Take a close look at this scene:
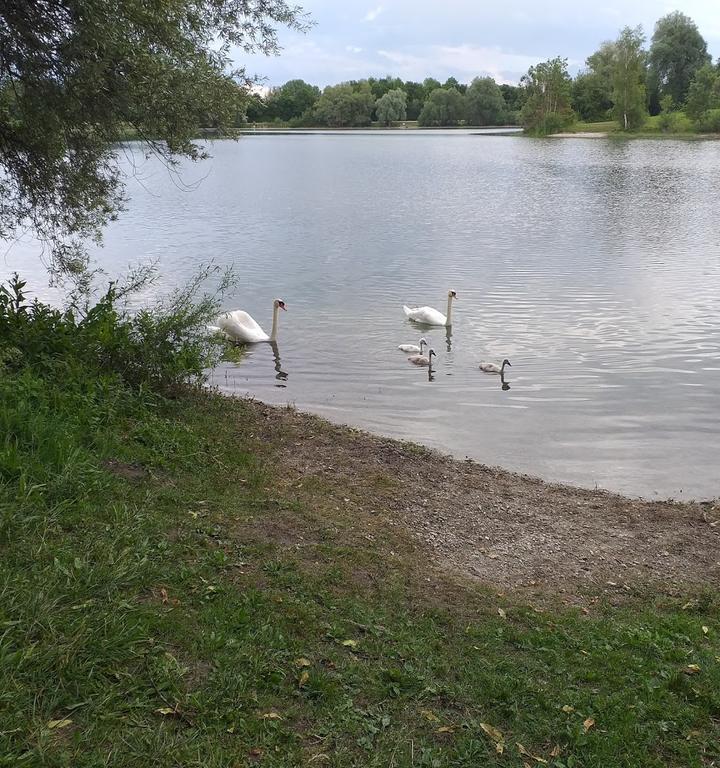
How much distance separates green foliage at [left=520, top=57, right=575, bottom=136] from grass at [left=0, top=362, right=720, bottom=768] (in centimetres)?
10122

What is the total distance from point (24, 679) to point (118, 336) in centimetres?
545

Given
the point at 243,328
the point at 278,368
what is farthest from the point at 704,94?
the point at 278,368

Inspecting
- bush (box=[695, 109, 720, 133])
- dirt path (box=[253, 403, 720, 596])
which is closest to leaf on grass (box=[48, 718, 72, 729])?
dirt path (box=[253, 403, 720, 596])

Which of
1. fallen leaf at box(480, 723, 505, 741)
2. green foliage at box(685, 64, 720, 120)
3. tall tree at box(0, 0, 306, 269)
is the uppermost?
green foliage at box(685, 64, 720, 120)

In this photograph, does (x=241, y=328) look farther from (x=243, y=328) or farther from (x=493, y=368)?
(x=493, y=368)

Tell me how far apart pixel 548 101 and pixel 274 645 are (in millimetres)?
106403

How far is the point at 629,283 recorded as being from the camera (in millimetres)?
20672

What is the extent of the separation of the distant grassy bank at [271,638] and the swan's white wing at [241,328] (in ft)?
28.6

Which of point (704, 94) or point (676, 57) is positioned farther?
point (676, 57)

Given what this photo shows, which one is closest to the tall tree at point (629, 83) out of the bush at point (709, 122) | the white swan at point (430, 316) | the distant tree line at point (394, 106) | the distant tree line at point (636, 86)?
the distant tree line at point (636, 86)

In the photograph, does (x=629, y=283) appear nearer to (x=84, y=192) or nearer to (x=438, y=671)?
(x=84, y=192)

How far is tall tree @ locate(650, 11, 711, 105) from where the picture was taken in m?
107

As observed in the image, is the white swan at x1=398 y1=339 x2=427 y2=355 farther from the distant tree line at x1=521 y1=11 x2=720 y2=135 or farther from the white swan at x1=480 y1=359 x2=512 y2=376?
the distant tree line at x1=521 y1=11 x2=720 y2=135

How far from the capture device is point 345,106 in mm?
123438
